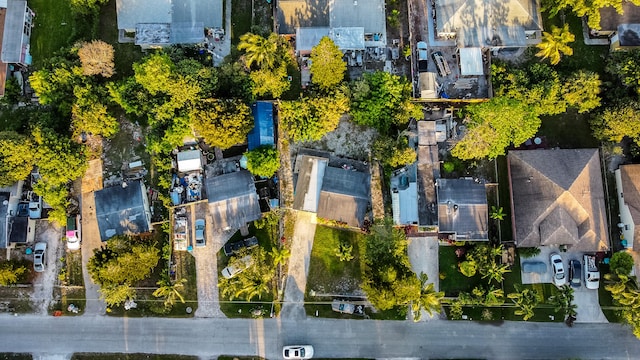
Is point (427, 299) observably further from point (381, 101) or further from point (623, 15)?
point (623, 15)

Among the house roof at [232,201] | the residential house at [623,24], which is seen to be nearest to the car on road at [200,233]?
the house roof at [232,201]

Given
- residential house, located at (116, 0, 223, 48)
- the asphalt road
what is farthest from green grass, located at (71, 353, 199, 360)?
residential house, located at (116, 0, 223, 48)

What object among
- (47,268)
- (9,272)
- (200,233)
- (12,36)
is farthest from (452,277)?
(12,36)

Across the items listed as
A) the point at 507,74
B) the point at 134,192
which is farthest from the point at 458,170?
the point at 134,192

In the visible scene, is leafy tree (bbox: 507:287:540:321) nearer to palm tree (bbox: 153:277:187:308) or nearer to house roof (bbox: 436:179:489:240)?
house roof (bbox: 436:179:489:240)

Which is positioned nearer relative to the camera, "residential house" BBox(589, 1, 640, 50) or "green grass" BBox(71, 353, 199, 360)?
"green grass" BBox(71, 353, 199, 360)

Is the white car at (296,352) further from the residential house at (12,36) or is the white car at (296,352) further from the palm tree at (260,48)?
the residential house at (12,36)

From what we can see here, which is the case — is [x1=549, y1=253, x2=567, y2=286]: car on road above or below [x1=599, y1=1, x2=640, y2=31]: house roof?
below
